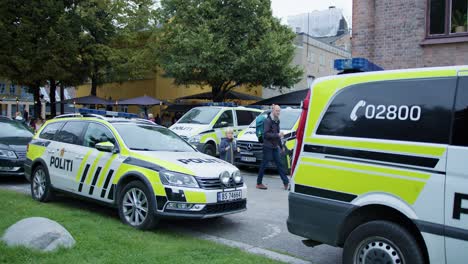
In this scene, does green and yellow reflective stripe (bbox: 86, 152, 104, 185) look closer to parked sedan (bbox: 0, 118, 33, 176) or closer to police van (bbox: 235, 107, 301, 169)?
parked sedan (bbox: 0, 118, 33, 176)

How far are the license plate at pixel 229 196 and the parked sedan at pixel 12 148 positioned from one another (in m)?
6.14

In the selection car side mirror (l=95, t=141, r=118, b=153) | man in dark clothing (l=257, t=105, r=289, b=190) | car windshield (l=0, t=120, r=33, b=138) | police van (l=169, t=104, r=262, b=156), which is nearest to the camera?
car side mirror (l=95, t=141, r=118, b=153)

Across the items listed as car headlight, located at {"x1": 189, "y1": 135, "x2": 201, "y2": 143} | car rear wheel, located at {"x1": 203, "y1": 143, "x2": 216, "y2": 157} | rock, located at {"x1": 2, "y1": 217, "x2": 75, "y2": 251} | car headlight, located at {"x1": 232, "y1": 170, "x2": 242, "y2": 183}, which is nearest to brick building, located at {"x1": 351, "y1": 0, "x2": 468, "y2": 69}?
car rear wheel, located at {"x1": 203, "y1": 143, "x2": 216, "y2": 157}

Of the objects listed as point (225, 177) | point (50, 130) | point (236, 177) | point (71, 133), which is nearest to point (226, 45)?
point (50, 130)

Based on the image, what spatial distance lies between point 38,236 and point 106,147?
2215 mm

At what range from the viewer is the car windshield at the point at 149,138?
7242 millimetres

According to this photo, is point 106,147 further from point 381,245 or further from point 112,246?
point 381,245

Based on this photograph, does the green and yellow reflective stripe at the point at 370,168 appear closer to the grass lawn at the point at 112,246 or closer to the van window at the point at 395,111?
the van window at the point at 395,111

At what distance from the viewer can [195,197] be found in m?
6.22

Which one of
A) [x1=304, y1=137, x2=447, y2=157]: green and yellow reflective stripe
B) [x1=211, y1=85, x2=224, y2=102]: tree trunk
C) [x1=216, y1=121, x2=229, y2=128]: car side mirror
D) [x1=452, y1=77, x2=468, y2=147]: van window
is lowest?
[x1=216, y1=121, x2=229, y2=128]: car side mirror

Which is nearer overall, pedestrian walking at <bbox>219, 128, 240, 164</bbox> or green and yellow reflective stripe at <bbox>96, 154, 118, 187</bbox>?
green and yellow reflective stripe at <bbox>96, 154, 118, 187</bbox>

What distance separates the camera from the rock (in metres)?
5.01

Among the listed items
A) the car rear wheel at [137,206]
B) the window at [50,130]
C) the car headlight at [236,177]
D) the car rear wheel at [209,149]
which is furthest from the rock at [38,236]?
the car rear wheel at [209,149]

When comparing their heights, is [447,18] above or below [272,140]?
above
